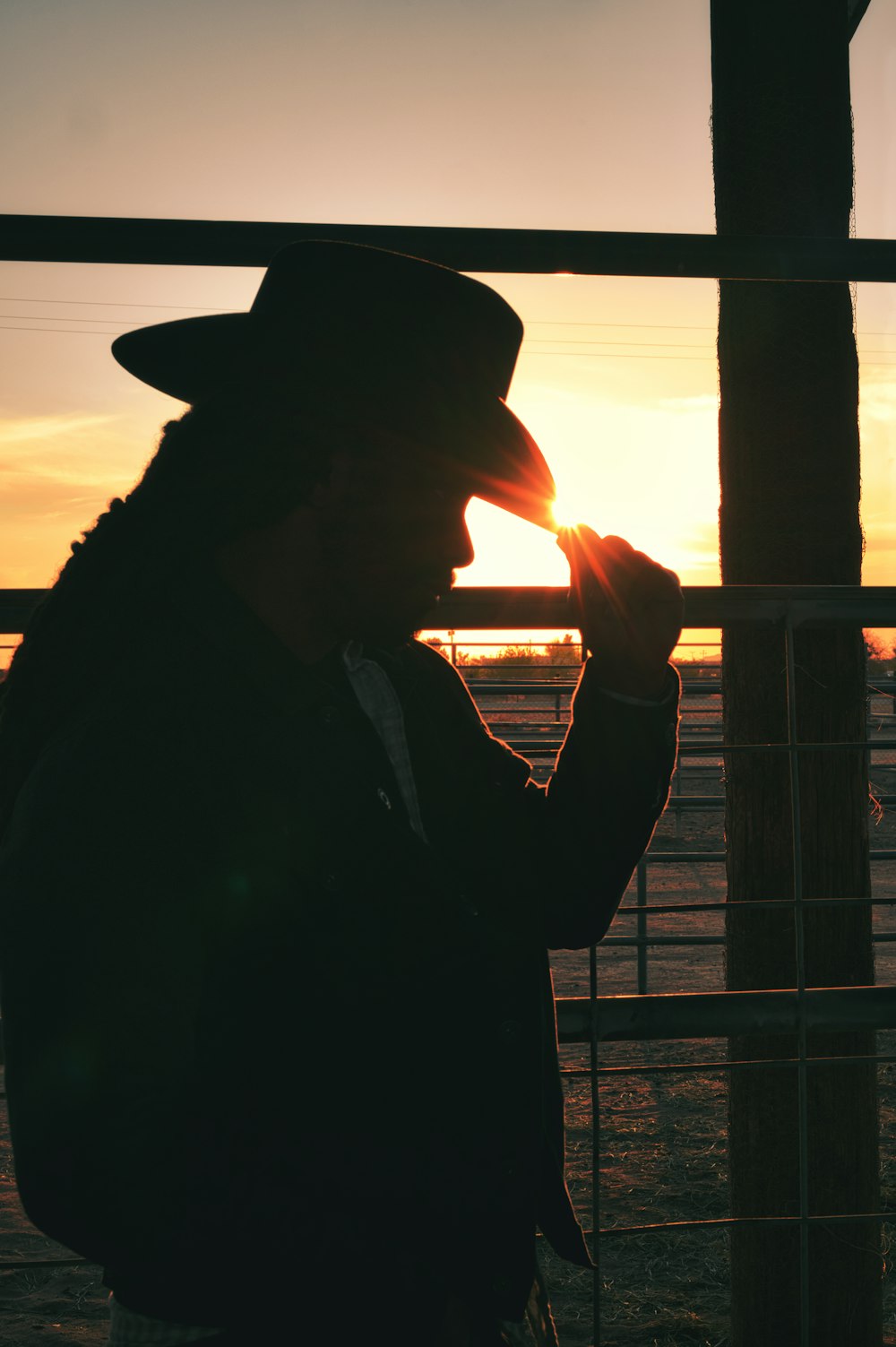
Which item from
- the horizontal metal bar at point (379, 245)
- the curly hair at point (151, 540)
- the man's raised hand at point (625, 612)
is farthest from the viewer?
the horizontal metal bar at point (379, 245)

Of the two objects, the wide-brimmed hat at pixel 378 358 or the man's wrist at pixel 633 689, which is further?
the man's wrist at pixel 633 689

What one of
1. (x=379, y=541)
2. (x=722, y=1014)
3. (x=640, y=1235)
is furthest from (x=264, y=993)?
(x=640, y=1235)

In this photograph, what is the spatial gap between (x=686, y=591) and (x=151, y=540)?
36.7 inches

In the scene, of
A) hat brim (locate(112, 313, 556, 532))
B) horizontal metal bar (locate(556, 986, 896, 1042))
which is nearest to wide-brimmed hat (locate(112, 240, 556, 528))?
hat brim (locate(112, 313, 556, 532))

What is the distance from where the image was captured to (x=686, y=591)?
1.80 m

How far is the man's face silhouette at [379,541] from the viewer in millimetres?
1163

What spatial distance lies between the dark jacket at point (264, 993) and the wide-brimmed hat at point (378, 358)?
9.4 inches

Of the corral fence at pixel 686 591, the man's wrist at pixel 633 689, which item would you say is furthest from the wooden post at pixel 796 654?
the man's wrist at pixel 633 689

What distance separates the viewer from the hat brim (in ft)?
3.84

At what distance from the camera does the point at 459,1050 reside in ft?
3.69

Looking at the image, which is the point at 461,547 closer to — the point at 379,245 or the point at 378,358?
the point at 378,358

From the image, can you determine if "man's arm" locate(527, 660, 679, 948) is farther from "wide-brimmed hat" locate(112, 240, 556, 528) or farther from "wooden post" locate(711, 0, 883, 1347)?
"wooden post" locate(711, 0, 883, 1347)

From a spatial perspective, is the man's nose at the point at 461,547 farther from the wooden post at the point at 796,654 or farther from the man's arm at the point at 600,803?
the wooden post at the point at 796,654

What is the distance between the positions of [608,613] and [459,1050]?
51cm
